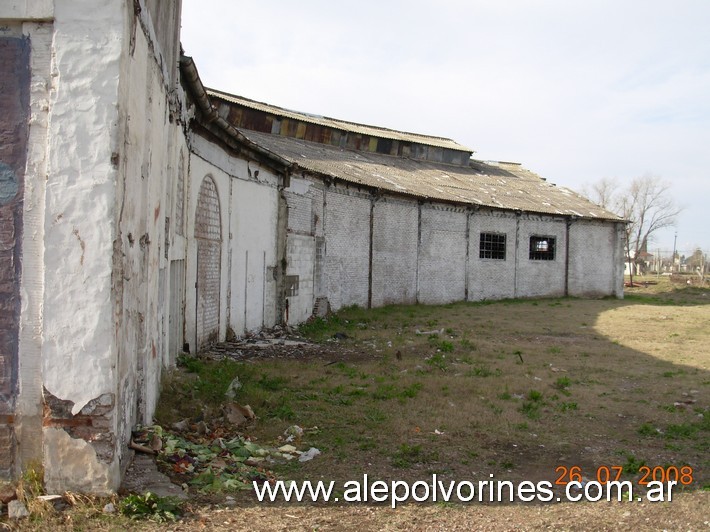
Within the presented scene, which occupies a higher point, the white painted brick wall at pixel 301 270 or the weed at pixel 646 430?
the white painted brick wall at pixel 301 270

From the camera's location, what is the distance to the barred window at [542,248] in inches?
997

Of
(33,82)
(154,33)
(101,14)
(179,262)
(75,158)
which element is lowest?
(179,262)

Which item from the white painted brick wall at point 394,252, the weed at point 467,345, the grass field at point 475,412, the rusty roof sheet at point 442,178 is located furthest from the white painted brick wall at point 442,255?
the weed at point 467,345

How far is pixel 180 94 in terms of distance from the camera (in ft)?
27.0

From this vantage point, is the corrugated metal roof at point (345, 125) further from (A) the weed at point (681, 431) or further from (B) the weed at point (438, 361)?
(A) the weed at point (681, 431)

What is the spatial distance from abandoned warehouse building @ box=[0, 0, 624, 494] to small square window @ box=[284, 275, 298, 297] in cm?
6

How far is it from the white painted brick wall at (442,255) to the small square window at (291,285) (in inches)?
285

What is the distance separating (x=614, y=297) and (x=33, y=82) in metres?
26.4

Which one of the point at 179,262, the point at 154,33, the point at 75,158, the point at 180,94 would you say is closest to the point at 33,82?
the point at 75,158

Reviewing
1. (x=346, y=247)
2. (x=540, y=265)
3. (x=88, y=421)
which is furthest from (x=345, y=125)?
(x=88, y=421)

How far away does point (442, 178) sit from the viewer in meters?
26.3

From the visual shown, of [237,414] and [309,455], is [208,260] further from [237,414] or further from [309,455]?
[309,455]

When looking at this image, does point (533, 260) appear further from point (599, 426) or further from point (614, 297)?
point (599, 426)

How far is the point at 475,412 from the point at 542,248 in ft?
63.8
